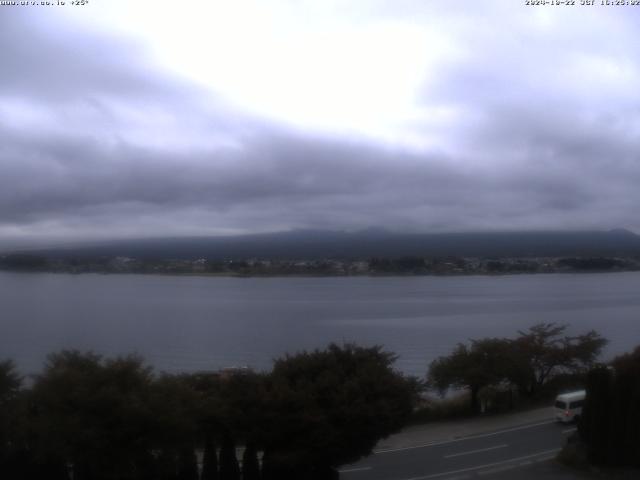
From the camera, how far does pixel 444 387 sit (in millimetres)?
20000

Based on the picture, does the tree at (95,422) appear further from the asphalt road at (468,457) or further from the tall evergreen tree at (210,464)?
the asphalt road at (468,457)

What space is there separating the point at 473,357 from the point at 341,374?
373 inches

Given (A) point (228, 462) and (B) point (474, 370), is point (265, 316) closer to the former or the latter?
(B) point (474, 370)

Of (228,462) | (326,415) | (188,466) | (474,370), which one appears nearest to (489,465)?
(326,415)

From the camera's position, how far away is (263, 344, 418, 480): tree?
1052 centimetres

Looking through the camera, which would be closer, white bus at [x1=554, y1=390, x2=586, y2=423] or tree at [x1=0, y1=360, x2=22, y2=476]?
tree at [x1=0, y1=360, x2=22, y2=476]

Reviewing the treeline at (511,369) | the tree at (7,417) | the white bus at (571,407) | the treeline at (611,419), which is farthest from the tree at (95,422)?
the treeline at (511,369)

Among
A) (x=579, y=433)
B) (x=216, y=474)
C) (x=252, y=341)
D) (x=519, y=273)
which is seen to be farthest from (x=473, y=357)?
(x=519, y=273)

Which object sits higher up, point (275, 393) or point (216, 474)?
point (275, 393)

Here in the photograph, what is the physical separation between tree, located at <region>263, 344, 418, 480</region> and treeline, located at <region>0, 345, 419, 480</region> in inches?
0.6

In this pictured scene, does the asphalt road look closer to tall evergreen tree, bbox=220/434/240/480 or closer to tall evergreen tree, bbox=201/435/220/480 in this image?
tall evergreen tree, bbox=220/434/240/480

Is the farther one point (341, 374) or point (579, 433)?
point (579, 433)

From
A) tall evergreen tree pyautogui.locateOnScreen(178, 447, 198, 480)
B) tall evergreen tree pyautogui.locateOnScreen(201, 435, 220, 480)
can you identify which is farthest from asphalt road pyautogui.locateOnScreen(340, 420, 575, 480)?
tall evergreen tree pyautogui.locateOnScreen(178, 447, 198, 480)

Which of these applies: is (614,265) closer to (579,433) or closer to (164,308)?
(164,308)
